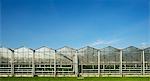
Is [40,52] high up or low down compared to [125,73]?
up

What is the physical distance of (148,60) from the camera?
87.2 ft

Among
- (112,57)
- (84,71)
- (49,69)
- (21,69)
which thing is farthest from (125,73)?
(21,69)

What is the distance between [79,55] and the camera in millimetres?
27031

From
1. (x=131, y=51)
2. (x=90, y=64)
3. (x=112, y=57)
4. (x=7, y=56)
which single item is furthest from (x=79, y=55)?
(x=7, y=56)

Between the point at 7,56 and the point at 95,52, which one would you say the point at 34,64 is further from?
the point at 95,52

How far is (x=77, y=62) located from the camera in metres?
26.6

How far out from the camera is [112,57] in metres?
26.7

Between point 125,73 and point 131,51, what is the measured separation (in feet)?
7.34

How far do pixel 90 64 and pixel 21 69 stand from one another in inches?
250

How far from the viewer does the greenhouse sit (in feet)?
86.2

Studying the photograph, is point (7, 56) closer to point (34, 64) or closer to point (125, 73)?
point (34, 64)

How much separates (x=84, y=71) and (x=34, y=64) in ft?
15.2

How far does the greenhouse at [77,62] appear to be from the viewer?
2628 centimetres

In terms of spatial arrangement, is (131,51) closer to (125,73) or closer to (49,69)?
(125,73)
